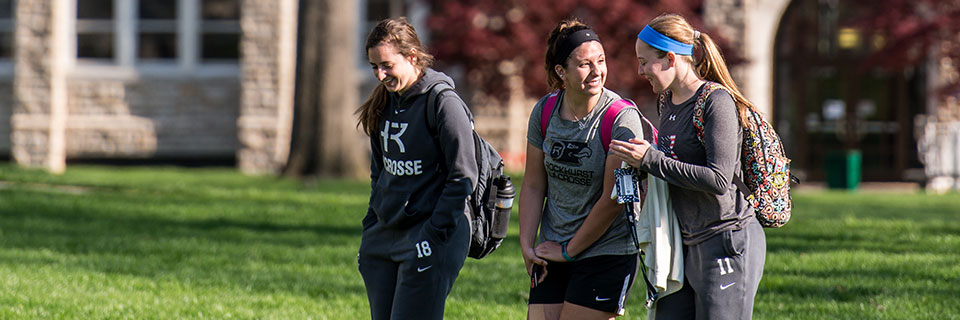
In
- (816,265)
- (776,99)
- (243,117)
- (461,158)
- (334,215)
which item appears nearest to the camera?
(461,158)

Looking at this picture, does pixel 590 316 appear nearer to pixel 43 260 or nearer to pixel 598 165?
pixel 598 165

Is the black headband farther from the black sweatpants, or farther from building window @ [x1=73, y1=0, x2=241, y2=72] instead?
building window @ [x1=73, y1=0, x2=241, y2=72]

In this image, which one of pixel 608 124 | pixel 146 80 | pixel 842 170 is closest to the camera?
pixel 608 124

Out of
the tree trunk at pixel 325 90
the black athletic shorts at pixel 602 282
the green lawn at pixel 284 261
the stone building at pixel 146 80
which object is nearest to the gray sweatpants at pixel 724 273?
the black athletic shorts at pixel 602 282

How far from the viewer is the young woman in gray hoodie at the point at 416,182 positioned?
144 inches

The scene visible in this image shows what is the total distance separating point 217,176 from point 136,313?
35.1ft

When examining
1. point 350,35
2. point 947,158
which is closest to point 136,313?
point 350,35

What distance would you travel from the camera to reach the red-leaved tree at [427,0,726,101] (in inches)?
610

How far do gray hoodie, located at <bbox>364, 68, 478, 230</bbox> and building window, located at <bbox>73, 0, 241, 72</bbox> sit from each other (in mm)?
15908

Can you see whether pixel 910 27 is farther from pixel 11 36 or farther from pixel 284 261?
pixel 11 36

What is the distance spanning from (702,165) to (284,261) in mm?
5181

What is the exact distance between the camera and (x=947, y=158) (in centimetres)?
1686

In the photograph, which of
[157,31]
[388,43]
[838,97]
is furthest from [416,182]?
[838,97]

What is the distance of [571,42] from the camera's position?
12.1 ft
